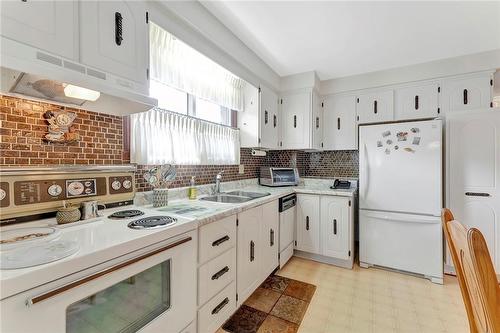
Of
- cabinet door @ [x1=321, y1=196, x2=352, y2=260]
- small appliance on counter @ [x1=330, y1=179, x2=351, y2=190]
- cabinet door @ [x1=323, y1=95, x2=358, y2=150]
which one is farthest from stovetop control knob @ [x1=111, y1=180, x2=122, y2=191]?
cabinet door @ [x1=323, y1=95, x2=358, y2=150]

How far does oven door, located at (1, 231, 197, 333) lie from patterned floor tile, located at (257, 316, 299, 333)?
66cm

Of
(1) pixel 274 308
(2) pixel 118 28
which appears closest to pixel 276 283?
(1) pixel 274 308

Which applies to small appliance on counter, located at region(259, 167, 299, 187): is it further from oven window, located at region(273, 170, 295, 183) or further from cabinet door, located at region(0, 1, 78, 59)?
cabinet door, located at region(0, 1, 78, 59)

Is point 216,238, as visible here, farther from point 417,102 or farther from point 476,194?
point 417,102

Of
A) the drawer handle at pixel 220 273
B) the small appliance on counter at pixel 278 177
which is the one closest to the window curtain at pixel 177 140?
the small appliance on counter at pixel 278 177

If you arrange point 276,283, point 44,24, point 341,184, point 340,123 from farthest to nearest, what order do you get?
point 340,123 → point 341,184 → point 276,283 → point 44,24

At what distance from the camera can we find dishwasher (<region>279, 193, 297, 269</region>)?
2.46m

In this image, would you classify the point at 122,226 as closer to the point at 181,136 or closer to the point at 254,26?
the point at 181,136

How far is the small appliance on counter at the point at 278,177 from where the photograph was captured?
9.70 feet

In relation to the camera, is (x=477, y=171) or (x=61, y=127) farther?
(x=477, y=171)

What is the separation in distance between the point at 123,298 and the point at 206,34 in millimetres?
1798

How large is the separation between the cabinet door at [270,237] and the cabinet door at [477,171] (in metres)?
1.88

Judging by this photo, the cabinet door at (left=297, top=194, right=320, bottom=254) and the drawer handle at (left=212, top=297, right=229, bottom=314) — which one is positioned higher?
the cabinet door at (left=297, top=194, right=320, bottom=254)

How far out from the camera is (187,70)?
1.89m
